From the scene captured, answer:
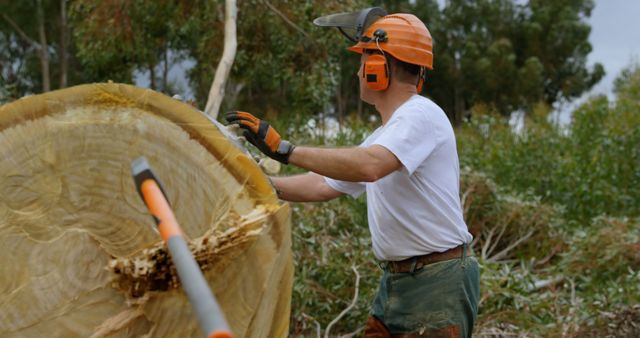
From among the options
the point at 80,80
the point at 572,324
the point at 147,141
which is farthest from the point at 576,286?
the point at 80,80

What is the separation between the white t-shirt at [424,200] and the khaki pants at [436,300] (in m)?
0.09

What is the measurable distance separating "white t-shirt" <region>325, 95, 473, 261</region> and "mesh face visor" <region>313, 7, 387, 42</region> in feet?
1.18

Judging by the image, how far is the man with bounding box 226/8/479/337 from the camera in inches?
122

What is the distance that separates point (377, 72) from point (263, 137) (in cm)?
57

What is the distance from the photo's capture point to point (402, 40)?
10.4 feet

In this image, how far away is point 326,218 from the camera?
657 centimetres

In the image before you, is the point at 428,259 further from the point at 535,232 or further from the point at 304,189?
the point at 535,232

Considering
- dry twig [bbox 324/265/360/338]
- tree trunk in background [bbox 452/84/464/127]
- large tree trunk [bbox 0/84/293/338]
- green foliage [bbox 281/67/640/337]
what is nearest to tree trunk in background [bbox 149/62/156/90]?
green foliage [bbox 281/67/640/337]

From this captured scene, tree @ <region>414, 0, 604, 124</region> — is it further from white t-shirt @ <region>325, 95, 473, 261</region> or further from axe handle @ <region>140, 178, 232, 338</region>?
axe handle @ <region>140, 178, 232, 338</region>

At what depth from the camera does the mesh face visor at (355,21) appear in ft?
10.7

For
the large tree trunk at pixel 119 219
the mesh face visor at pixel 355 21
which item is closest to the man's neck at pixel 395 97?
the mesh face visor at pixel 355 21

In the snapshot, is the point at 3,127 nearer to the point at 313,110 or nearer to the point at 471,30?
the point at 313,110

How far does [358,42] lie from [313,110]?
847 centimetres

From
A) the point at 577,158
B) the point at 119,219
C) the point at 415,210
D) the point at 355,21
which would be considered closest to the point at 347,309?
the point at 415,210
